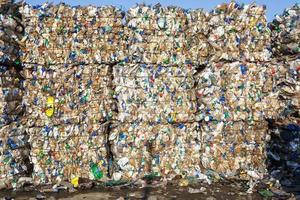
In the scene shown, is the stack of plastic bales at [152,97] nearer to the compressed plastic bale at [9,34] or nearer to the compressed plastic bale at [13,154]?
the compressed plastic bale at [13,154]

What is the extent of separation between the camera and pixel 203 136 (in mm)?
6699

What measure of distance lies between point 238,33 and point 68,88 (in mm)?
2656

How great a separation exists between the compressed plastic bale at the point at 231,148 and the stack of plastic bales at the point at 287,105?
39 cm

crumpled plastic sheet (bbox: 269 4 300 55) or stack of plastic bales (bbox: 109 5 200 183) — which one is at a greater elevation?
crumpled plastic sheet (bbox: 269 4 300 55)

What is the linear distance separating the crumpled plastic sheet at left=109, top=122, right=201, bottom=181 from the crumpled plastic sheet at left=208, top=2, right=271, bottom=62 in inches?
47.5

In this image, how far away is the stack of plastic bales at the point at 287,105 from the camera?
6.95m

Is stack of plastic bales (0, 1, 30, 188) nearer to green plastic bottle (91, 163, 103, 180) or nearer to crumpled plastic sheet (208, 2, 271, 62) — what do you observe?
green plastic bottle (91, 163, 103, 180)

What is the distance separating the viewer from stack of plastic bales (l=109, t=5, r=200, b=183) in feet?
21.4

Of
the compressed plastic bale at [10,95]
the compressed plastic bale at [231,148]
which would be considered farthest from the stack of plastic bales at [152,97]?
the compressed plastic bale at [10,95]

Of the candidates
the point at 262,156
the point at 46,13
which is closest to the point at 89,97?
the point at 46,13

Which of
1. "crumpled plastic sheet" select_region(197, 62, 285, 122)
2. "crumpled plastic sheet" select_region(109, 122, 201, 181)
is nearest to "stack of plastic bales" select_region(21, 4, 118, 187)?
"crumpled plastic sheet" select_region(109, 122, 201, 181)

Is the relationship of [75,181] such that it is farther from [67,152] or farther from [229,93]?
[229,93]

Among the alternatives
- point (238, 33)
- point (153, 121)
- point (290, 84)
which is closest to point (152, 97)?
point (153, 121)

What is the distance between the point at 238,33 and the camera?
6.73m
